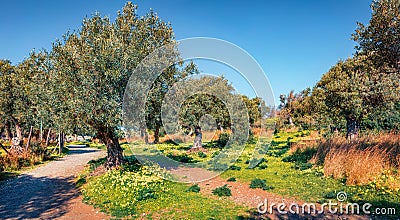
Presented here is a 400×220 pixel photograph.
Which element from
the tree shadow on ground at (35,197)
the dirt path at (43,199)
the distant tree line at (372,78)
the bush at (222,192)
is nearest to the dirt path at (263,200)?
the bush at (222,192)

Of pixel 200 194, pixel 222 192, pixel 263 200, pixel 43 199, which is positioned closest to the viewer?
pixel 263 200

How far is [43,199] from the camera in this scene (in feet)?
40.9

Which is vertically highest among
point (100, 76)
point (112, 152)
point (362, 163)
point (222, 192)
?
point (100, 76)

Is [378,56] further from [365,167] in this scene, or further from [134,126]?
[134,126]

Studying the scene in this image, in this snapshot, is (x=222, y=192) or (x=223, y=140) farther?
(x=223, y=140)

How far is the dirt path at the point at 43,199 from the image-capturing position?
10130mm

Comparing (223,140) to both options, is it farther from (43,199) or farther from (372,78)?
(43,199)

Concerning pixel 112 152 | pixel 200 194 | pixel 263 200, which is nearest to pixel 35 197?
pixel 112 152

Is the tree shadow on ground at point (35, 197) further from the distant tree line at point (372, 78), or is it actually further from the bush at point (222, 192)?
the distant tree line at point (372, 78)

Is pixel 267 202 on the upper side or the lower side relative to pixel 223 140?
lower

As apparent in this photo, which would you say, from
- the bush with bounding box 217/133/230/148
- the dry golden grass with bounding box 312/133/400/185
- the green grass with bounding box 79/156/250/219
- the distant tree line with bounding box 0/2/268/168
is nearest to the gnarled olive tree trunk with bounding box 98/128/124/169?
the distant tree line with bounding box 0/2/268/168

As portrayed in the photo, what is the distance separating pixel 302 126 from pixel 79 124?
48756mm

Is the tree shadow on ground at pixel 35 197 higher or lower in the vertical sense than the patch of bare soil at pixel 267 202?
lower

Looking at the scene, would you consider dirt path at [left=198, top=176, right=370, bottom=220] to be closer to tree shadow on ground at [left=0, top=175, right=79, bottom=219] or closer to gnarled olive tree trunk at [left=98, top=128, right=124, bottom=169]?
tree shadow on ground at [left=0, top=175, right=79, bottom=219]
